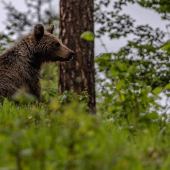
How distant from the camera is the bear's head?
6.67 m

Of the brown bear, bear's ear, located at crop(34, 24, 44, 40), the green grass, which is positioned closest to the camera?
the green grass

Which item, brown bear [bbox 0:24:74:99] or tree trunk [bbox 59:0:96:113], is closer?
brown bear [bbox 0:24:74:99]

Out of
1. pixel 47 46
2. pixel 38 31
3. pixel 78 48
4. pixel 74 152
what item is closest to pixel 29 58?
pixel 47 46

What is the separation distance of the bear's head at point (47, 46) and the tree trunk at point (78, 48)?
193 millimetres

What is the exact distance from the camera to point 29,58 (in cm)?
651

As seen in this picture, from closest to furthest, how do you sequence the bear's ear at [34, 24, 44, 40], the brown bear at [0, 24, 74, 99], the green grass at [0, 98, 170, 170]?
the green grass at [0, 98, 170, 170] → the brown bear at [0, 24, 74, 99] → the bear's ear at [34, 24, 44, 40]

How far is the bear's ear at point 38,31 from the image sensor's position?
260 inches

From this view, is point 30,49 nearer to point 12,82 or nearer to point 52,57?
point 52,57

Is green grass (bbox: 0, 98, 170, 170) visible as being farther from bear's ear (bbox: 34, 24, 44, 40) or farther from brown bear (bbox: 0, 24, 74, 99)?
bear's ear (bbox: 34, 24, 44, 40)

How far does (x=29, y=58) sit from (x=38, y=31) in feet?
2.25

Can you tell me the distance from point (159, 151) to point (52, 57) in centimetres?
484

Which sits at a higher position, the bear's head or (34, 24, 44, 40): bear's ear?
(34, 24, 44, 40): bear's ear

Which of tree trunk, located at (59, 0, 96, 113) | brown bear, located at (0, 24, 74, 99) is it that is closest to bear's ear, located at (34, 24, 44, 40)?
brown bear, located at (0, 24, 74, 99)

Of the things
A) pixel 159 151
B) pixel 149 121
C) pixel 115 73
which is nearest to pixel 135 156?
pixel 159 151
